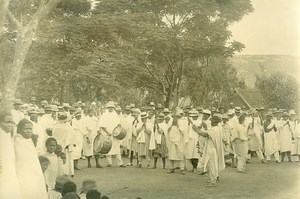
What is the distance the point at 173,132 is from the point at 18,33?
292 centimetres

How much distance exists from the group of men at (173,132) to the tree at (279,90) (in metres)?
0.21

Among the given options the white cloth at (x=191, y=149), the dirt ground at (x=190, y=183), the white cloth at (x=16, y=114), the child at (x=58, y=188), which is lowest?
the dirt ground at (x=190, y=183)

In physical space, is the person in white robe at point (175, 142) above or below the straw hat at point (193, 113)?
below

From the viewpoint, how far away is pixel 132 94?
27.1 feet

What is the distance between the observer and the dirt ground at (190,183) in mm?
6250

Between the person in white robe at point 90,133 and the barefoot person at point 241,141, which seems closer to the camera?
the barefoot person at point 241,141

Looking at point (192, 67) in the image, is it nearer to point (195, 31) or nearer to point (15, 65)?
point (195, 31)

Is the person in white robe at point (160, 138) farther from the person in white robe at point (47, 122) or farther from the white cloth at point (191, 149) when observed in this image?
the person in white robe at point (47, 122)

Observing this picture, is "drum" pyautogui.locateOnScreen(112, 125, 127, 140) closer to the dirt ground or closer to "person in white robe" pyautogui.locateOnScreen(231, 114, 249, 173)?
the dirt ground

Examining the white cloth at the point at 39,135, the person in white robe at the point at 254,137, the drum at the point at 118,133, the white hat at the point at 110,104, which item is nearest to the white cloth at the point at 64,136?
the white cloth at the point at 39,135

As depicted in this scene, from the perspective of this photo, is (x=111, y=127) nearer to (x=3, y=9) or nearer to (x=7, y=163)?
(x=3, y=9)

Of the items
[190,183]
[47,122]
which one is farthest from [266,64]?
[47,122]

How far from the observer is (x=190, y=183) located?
700cm

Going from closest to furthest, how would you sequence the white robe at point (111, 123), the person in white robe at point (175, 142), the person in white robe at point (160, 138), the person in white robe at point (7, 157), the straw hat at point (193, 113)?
the person in white robe at point (7, 157) → the straw hat at point (193, 113) → the person in white robe at point (175, 142) → the person in white robe at point (160, 138) → the white robe at point (111, 123)
